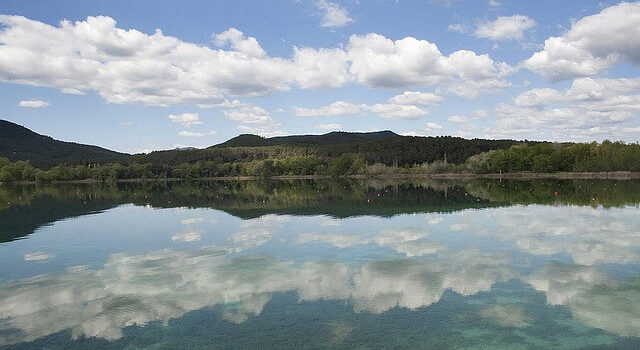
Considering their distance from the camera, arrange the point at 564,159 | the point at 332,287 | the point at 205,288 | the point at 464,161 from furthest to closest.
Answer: the point at 464,161
the point at 564,159
the point at 205,288
the point at 332,287

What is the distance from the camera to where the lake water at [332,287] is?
36.7 ft

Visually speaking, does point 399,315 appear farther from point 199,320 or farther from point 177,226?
point 177,226

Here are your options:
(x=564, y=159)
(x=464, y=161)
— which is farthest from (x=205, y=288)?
(x=464, y=161)

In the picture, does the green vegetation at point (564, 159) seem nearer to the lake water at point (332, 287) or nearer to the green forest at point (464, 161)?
the green forest at point (464, 161)

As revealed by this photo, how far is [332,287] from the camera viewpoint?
50.8 feet

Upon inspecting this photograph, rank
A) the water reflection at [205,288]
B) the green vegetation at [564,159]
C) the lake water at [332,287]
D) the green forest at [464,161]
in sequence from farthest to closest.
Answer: the green forest at [464,161] → the green vegetation at [564,159] → the water reflection at [205,288] → the lake water at [332,287]

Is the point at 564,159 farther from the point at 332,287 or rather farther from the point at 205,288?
the point at 205,288

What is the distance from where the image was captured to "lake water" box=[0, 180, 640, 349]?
1119 centimetres

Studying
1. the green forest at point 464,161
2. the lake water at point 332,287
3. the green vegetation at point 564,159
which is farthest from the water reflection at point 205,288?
the green forest at point 464,161

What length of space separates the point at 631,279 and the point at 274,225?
867 inches

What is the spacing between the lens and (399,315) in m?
12.4

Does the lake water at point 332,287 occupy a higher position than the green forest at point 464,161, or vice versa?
the green forest at point 464,161

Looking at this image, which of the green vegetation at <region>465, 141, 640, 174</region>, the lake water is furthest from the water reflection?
the green vegetation at <region>465, 141, 640, 174</region>

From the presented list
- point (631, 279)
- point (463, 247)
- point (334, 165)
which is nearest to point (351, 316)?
point (631, 279)
